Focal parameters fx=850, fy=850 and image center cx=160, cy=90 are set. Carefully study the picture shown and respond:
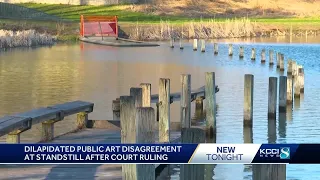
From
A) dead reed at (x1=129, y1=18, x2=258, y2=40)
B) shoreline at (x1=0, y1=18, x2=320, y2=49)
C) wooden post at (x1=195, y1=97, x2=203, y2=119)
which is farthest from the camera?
dead reed at (x1=129, y1=18, x2=258, y2=40)

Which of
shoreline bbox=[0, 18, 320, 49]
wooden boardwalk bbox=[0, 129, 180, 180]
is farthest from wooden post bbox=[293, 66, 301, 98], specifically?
shoreline bbox=[0, 18, 320, 49]

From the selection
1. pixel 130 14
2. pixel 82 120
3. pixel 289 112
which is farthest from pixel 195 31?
pixel 82 120

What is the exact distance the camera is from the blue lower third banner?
7.64 meters

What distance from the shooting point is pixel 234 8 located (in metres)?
98.2

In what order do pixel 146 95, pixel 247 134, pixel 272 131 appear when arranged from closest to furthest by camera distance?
pixel 146 95
pixel 247 134
pixel 272 131

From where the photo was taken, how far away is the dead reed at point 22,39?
55.8 meters

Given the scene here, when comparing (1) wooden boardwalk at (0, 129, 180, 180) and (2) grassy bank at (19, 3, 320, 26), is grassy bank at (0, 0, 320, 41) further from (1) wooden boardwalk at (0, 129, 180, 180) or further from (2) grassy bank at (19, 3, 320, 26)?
(1) wooden boardwalk at (0, 129, 180, 180)

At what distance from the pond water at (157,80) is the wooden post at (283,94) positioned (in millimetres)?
319

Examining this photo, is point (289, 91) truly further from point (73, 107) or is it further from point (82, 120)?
point (73, 107)

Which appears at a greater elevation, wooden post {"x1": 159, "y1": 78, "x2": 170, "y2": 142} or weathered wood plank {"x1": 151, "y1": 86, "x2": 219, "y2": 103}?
wooden post {"x1": 159, "y1": 78, "x2": 170, "y2": 142}

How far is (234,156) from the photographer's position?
7680 millimetres

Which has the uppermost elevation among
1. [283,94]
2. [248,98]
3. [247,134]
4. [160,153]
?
[160,153]

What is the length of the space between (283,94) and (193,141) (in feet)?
49.9

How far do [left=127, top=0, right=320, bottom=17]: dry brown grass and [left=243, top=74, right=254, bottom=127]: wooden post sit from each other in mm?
70793
